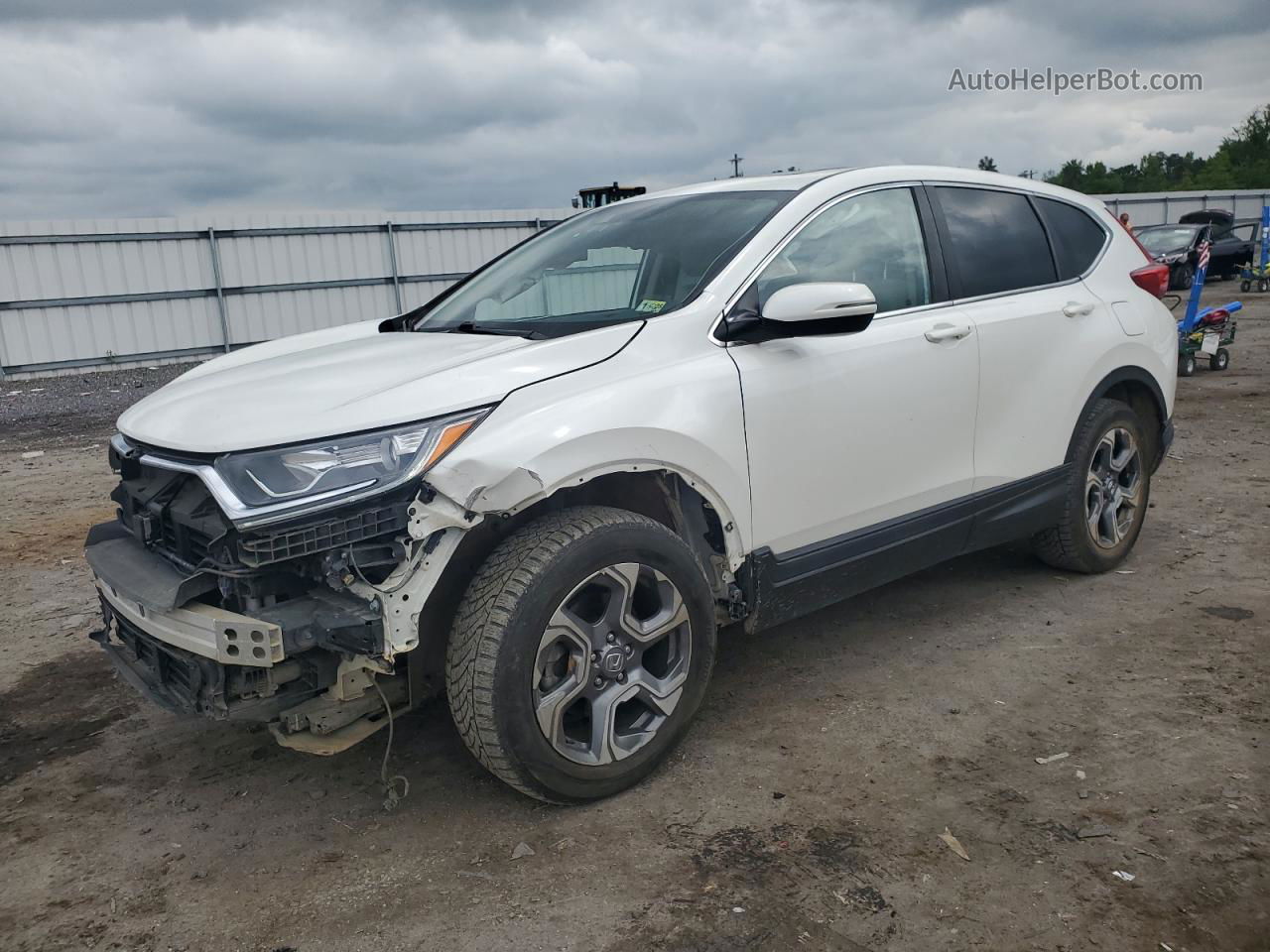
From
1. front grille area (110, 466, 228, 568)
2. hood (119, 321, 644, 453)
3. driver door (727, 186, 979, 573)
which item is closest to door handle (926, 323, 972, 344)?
driver door (727, 186, 979, 573)

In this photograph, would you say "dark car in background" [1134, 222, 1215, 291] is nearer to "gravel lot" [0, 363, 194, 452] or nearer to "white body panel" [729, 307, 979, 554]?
"gravel lot" [0, 363, 194, 452]

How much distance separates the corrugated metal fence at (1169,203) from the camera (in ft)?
95.8

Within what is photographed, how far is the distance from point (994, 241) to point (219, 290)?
15.8 m

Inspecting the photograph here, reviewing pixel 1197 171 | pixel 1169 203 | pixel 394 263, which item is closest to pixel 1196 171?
pixel 1197 171

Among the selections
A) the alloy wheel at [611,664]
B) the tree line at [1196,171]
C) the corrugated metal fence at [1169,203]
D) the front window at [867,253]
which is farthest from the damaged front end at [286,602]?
the tree line at [1196,171]

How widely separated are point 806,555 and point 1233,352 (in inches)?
474

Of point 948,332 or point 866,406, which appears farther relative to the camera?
point 948,332

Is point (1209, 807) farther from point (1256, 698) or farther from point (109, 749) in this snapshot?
point (109, 749)

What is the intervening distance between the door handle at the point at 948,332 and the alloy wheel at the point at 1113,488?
1081 mm

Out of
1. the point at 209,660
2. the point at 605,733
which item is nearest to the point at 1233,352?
the point at 605,733

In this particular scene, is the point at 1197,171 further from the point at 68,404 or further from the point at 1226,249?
the point at 68,404

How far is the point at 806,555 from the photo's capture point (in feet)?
11.1

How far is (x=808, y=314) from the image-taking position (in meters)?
2.99

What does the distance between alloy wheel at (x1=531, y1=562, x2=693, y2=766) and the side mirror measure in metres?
0.83
